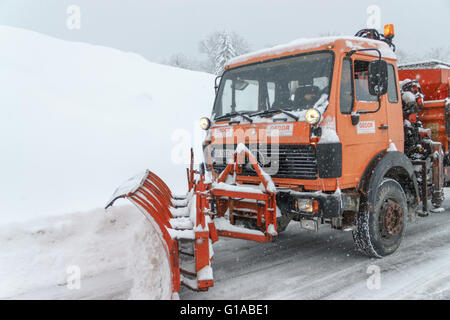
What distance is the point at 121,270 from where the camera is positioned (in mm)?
4469

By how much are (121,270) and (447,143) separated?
5.68m


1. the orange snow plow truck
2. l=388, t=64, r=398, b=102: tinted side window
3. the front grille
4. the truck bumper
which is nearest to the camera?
the orange snow plow truck

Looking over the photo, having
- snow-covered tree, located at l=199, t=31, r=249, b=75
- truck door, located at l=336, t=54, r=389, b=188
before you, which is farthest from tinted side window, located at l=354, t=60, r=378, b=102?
snow-covered tree, located at l=199, t=31, r=249, b=75

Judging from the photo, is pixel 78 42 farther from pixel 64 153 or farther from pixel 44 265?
pixel 44 265

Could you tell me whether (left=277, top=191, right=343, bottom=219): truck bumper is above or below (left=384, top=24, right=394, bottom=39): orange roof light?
below

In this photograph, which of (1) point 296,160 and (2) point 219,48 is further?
(2) point 219,48

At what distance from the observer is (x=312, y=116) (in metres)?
4.12

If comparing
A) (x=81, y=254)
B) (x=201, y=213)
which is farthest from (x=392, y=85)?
(x=81, y=254)

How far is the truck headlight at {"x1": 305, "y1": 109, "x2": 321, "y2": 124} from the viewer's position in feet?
13.5

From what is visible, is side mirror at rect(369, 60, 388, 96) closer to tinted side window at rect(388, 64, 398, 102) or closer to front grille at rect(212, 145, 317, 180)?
tinted side window at rect(388, 64, 398, 102)

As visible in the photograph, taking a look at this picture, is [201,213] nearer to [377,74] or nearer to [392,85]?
[377,74]

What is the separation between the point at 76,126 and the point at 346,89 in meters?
8.91
